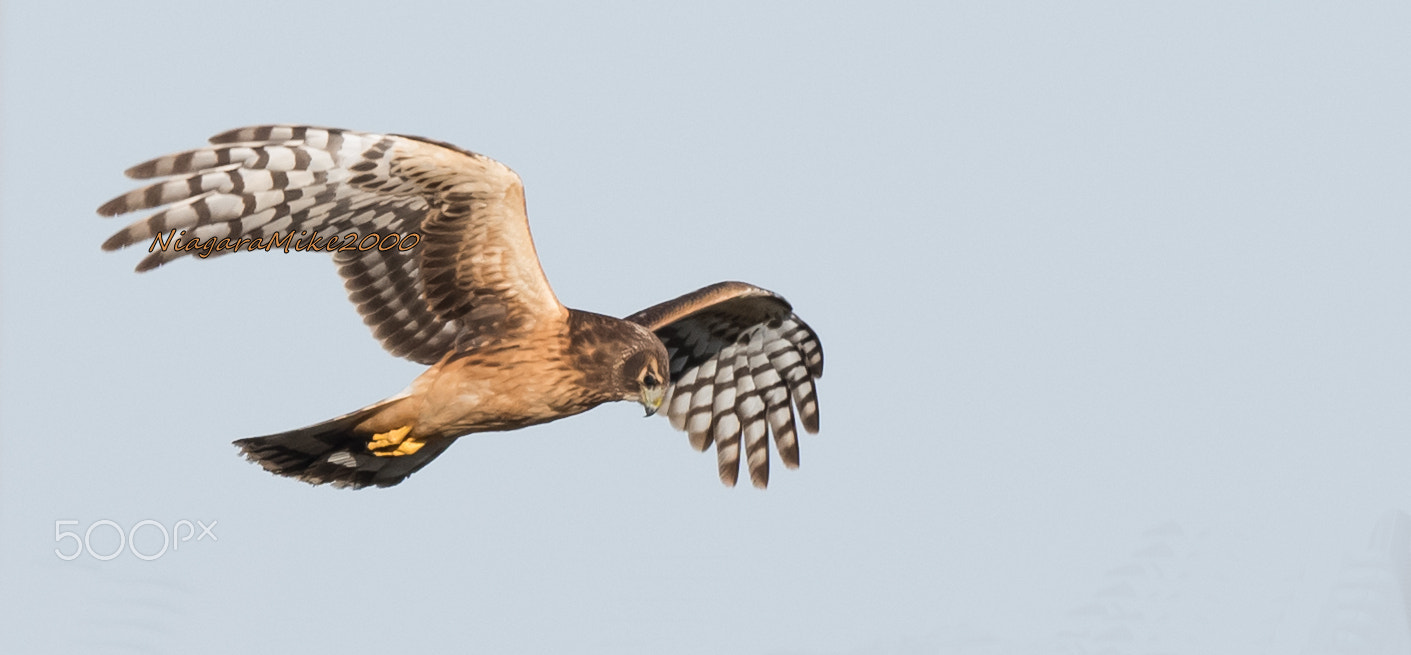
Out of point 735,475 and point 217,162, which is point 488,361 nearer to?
point 217,162

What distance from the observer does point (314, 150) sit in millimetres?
12039

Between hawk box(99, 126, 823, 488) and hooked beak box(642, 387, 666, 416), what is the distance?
0.03ft

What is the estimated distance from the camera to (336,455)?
517 inches

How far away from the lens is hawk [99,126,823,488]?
11.9 meters

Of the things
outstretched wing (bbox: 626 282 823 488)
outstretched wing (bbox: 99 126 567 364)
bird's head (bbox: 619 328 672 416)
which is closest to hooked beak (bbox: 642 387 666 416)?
bird's head (bbox: 619 328 672 416)

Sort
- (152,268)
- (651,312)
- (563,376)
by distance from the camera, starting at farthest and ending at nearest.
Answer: (651,312) → (563,376) → (152,268)

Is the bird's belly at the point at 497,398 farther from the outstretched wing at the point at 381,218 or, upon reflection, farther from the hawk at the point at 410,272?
the outstretched wing at the point at 381,218

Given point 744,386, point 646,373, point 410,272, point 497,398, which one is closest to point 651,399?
point 646,373

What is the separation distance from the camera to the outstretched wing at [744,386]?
15.7 m

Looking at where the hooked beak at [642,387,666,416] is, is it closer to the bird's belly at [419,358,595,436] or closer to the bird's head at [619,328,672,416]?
the bird's head at [619,328,672,416]

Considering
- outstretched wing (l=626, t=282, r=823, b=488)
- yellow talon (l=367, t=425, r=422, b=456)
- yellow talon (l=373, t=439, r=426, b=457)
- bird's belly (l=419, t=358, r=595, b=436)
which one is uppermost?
outstretched wing (l=626, t=282, r=823, b=488)

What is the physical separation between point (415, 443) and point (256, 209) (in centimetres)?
177

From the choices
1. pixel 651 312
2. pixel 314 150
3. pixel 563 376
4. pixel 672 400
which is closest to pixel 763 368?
pixel 672 400

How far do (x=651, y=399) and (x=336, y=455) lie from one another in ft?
6.74
